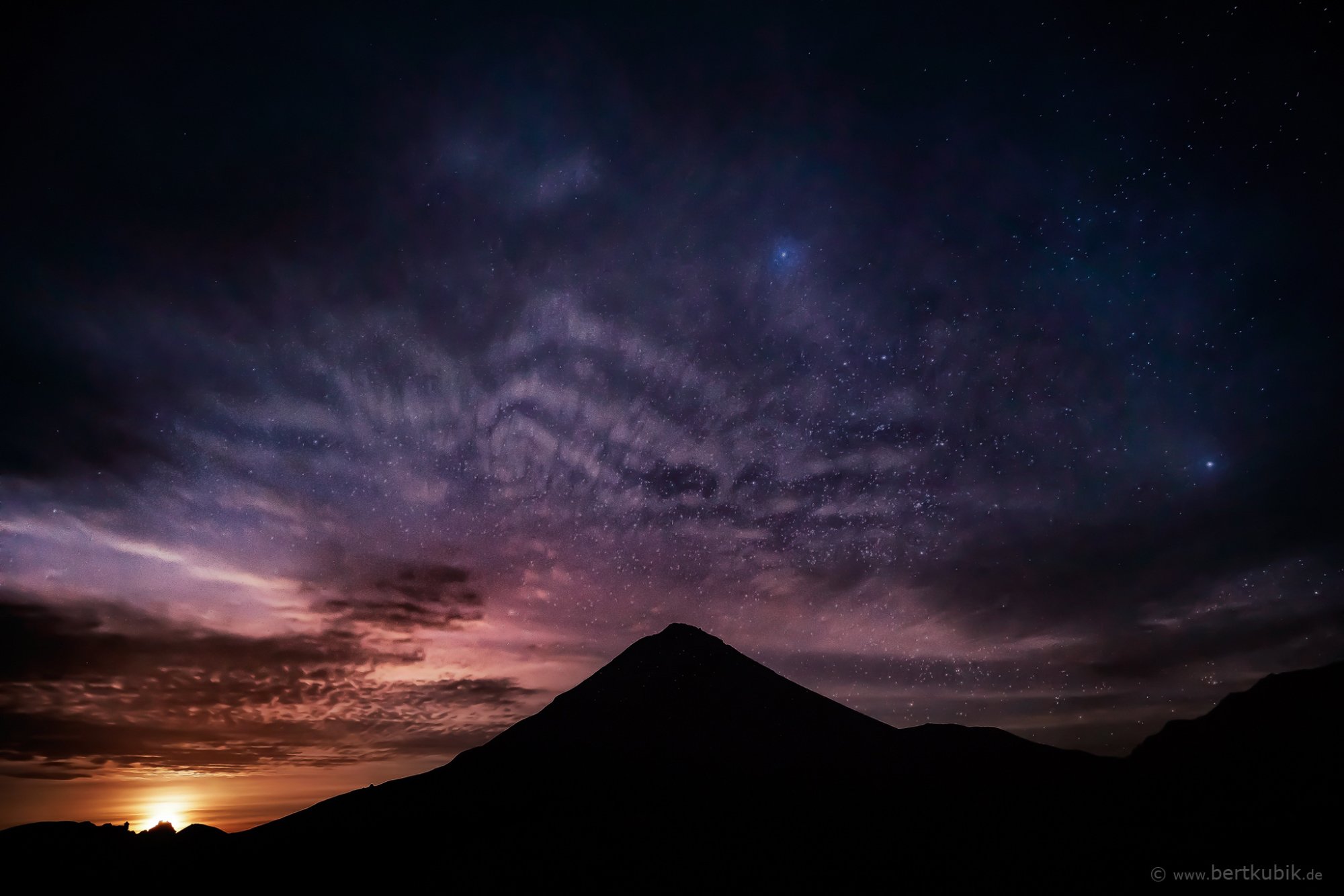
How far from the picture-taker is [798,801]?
6706 cm

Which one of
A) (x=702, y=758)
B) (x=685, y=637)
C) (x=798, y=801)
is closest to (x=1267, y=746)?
(x=798, y=801)

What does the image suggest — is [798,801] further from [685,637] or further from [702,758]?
[685,637]

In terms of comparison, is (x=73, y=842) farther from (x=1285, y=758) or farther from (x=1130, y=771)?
(x=1285, y=758)

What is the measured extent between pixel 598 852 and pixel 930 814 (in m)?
34.4

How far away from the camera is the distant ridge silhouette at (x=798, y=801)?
47625mm

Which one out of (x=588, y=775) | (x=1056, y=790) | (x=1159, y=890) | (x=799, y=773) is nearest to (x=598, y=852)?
(x=588, y=775)

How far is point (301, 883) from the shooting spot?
57.8 meters

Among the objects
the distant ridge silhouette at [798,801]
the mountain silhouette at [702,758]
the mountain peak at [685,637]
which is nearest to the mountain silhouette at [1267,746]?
the distant ridge silhouette at [798,801]

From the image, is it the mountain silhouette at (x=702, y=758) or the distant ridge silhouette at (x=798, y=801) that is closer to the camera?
the distant ridge silhouette at (x=798, y=801)

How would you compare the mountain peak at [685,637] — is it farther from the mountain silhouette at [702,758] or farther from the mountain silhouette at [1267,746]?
the mountain silhouette at [1267,746]

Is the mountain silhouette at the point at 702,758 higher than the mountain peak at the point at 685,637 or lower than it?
lower

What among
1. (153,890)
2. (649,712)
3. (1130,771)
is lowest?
(153,890)

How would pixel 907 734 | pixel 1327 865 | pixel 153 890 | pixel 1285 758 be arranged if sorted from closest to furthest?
1. pixel 1327 865
2. pixel 1285 758
3. pixel 153 890
4. pixel 907 734

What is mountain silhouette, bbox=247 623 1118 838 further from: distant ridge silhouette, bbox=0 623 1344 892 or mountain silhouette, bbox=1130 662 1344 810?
mountain silhouette, bbox=1130 662 1344 810
